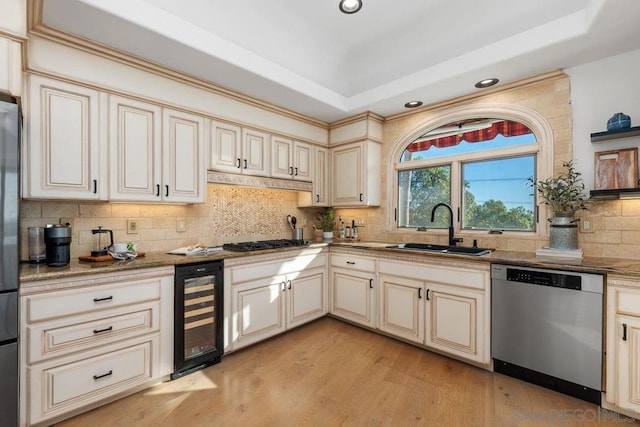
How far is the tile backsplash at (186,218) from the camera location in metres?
2.33

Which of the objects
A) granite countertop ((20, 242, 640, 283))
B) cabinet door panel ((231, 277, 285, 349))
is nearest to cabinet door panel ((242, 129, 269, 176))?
granite countertop ((20, 242, 640, 283))

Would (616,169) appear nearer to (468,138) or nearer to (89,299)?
(468,138)

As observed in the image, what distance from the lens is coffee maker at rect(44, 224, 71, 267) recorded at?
6.50 ft

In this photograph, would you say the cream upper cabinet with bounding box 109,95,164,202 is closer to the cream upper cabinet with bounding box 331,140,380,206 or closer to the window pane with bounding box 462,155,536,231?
the cream upper cabinet with bounding box 331,140,380,206

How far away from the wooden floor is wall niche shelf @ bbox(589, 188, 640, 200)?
152 centimetres

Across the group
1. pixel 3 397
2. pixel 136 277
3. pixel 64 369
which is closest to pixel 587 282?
pixel 136 277

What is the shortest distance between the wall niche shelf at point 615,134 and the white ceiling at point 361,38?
67 cm

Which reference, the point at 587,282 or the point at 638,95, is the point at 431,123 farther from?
the point at 587,282

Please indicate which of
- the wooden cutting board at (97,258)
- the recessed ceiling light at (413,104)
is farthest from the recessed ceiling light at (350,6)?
the wooden cutting board at (97,258)

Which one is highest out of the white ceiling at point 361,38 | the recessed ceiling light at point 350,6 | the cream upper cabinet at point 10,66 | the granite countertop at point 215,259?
the recessed ceiling light at point 350,6

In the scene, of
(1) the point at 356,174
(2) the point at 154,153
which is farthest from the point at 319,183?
(2) the point at 154,153

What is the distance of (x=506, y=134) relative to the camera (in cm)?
300

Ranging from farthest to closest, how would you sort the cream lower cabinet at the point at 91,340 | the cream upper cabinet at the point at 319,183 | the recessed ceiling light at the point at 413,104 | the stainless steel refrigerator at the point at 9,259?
the cream upper cabinet at the point at 319,183, the recessed ceiling light at the point at 413,104, the cream lower cabinet at the point at 91,340, the stainless steel refrigerator at the point at 9,259

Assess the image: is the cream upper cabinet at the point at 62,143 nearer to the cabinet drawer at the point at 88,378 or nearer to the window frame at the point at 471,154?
the cabinet drawer at the point at 88,378
